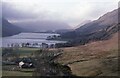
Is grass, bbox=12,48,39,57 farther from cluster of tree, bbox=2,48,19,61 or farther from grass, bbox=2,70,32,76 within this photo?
grass, bbox=2,70,32,76

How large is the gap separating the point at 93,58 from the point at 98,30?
15593 mm

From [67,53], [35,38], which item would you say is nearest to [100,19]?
[35,38]

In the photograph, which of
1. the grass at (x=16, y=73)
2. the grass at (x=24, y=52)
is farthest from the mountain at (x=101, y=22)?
the grass at (x=16, y=73)

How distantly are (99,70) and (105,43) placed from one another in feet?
34.8

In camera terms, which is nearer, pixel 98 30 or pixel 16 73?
pixel 16 73

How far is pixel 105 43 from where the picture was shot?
40906 millimetres

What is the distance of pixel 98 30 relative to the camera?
5125 centimetres

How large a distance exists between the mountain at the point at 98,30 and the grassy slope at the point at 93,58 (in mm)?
2164

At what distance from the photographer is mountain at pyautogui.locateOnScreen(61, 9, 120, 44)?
45.3 m

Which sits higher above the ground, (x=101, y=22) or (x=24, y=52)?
(x=101, y=22)

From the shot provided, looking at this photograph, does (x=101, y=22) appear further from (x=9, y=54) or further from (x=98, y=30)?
(x=9, y=54)

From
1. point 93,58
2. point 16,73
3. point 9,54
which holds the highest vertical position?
point 9,54

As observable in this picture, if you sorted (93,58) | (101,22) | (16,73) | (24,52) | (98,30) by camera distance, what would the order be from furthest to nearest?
(101,22) < (98,30) < (24,52) < (93,58) < (16,73)

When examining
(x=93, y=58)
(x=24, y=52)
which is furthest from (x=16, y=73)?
(x=24, y=52)
